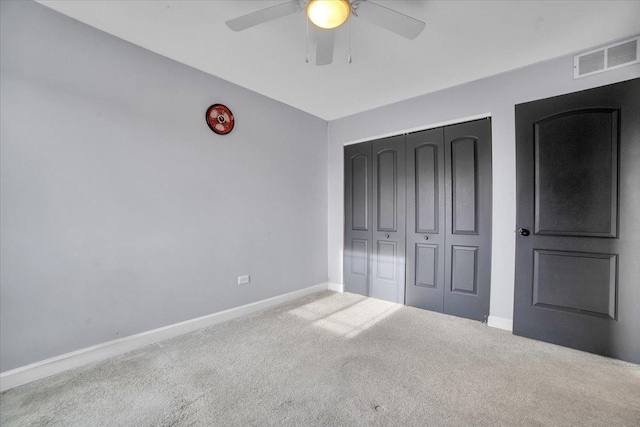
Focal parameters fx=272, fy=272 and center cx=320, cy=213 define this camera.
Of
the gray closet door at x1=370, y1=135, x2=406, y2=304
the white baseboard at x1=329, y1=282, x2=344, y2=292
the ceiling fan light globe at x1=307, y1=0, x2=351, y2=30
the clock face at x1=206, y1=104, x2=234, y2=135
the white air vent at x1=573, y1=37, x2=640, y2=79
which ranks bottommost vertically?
the white baseboard at x1=329, y1=282, x2=344, y2=292

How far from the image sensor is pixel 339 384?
1.84 m

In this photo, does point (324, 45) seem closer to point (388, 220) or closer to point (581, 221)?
point (388, 220)

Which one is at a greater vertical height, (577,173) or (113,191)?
(577,173)

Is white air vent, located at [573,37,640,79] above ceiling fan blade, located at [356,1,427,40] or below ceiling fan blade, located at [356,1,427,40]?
above

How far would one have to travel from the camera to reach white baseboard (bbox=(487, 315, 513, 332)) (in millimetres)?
2689

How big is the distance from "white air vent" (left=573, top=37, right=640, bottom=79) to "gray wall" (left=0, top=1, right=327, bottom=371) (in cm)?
308

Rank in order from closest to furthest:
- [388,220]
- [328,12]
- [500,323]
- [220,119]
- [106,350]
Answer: [328,12], [106,350], [500,323], [220,119], [388,220]

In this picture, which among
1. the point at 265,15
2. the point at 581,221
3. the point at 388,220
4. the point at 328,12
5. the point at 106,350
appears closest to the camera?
the point at 328,12

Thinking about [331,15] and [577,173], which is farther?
[577,173]

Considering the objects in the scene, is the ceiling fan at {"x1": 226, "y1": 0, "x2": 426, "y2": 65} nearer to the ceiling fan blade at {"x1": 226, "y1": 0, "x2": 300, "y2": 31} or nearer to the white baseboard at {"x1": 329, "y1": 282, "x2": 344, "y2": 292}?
the ceiling fan blade at {"x1": 226, "y1": 0, "x2": 300, "y2": 31}

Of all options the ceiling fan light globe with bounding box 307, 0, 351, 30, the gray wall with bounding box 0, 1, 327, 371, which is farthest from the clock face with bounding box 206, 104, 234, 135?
the ceiling fan light globe with bounding box 307, 0, 351, 30

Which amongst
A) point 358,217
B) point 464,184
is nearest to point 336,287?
point 358,217

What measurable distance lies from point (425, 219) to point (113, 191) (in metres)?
3.14

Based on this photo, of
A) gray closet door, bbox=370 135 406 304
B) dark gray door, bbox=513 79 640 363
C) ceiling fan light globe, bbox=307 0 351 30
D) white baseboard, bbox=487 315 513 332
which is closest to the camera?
ceiling fan light globe, bbox=307 0 351 30
